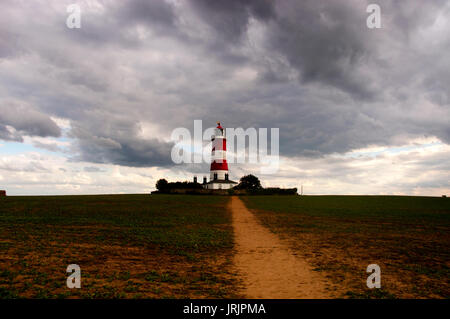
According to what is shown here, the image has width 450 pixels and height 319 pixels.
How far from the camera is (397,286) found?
8.19m

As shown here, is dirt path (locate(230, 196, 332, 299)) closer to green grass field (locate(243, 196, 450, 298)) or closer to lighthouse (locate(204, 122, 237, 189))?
green grass field (locate(243, 196, 450, 298))

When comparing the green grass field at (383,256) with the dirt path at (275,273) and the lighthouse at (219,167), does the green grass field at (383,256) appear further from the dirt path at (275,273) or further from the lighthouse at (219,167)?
the lighthouse at (219,167)

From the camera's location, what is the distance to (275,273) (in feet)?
30.2

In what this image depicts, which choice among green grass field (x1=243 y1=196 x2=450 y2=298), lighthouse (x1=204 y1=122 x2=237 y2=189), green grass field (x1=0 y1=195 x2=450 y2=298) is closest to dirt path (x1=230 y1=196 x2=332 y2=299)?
green grass field (x1=0 y1=195 x2=450 y2=298)

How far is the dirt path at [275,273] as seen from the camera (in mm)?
7512

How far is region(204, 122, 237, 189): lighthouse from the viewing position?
3287 inches

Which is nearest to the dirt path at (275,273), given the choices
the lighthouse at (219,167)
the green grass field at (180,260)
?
the green grass field at (180,260)

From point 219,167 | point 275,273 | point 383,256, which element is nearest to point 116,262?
point 275,273

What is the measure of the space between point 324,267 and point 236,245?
4.65 metres

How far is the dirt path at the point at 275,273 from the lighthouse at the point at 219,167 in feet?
228

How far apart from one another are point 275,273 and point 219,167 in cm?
7536

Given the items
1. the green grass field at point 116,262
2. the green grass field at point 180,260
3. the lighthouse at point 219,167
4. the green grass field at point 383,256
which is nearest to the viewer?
the green grass field at point 116,262
